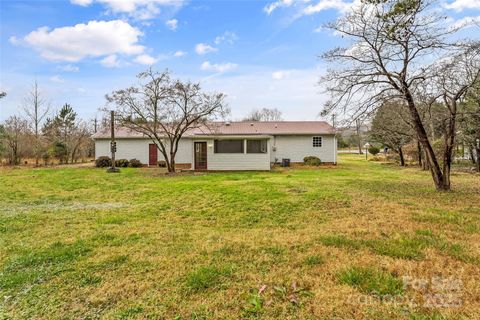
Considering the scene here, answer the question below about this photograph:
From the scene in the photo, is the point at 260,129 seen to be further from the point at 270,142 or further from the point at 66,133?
the point at 66,133

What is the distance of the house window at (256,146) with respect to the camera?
57.1ft

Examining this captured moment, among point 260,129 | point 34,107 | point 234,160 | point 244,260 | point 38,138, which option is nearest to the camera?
point 244,260

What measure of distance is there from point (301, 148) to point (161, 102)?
10549 mm

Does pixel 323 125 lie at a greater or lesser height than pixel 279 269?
greater

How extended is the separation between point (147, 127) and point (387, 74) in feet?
39.8

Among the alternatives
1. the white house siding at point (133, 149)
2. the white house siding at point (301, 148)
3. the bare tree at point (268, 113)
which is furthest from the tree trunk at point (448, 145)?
the bare tree at point (268, 113)

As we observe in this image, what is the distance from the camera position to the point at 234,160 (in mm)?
17391

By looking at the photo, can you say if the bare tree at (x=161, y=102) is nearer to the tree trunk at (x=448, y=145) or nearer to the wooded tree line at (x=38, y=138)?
the tree trunk at (x=448, y=145)

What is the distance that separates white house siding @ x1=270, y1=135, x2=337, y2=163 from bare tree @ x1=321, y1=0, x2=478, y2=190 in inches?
451

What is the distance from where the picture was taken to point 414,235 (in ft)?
14.4

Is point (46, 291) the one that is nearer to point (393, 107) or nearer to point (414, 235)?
point (414, 235)

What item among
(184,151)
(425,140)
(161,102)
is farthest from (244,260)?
(184,151)

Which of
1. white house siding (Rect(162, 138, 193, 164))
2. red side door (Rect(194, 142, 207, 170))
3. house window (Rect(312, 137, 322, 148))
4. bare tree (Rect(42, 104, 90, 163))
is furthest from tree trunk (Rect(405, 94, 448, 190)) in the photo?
bare tree (Rect(42, 104, 90, 163))

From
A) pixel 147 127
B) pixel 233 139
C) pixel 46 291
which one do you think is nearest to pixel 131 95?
pixel 147 127
